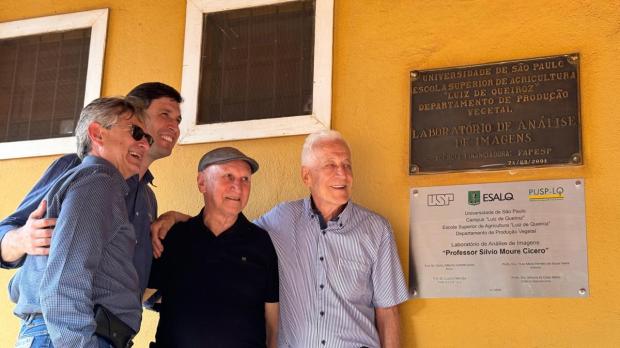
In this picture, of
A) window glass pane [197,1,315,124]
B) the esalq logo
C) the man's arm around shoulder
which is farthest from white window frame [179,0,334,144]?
the man's arm around shoulder

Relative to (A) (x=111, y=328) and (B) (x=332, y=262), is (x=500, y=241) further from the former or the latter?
(A) (x=111, y=328)

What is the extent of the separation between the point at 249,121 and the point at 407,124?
2.63 ft

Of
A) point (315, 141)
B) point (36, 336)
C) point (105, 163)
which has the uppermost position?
point (315, 141)

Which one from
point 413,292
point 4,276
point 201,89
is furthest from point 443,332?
point 4,276

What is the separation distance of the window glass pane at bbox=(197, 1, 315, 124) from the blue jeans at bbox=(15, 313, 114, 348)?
1706mm

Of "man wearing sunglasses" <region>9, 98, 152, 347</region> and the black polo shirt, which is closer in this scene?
"man wearing sunglasses" <region>9, 98, 152, 347</region>

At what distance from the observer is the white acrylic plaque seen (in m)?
3.32

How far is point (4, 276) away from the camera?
4.23 meters

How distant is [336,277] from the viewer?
336 cm

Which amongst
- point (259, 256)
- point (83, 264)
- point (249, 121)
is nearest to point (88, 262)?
point (83, 264)

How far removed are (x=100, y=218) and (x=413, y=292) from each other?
1492 mm

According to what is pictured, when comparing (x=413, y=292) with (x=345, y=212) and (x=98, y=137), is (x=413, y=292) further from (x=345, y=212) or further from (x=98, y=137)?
(x=98, y=137)

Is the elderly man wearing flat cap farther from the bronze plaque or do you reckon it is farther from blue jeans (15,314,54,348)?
the bronze plaque

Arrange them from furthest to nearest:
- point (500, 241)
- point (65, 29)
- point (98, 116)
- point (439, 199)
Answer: point (65, 29), point (439, 199), point (500, 241), point (98, 116)
